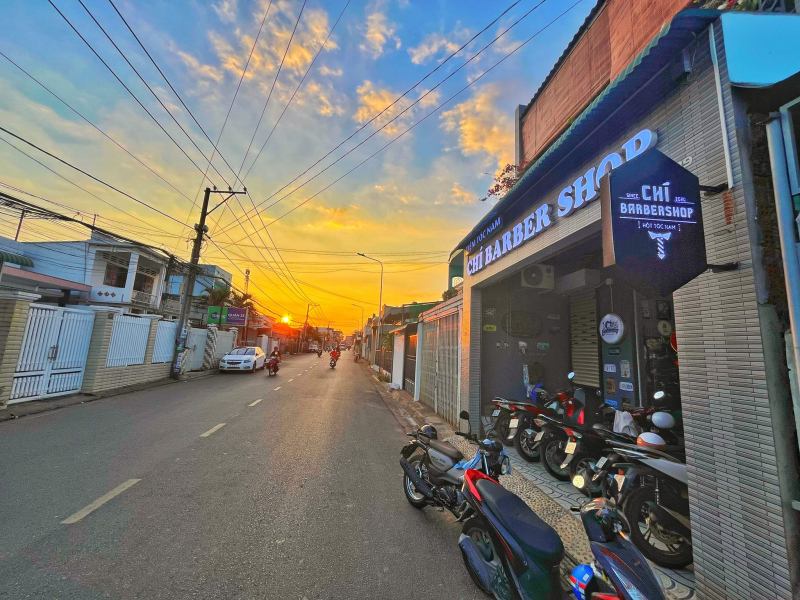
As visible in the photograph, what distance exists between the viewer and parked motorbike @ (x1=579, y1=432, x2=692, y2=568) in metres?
3.09

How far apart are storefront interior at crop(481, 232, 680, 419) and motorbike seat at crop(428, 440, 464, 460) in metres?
3.20

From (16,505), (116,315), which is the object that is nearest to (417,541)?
(16,505)

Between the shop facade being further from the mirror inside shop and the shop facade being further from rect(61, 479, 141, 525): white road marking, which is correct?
rect(61, 479, 141, 525): white road marking

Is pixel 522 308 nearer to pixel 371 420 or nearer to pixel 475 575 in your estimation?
pixel 371 420

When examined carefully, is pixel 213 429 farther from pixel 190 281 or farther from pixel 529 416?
pixel 190 281

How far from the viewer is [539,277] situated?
7.36m

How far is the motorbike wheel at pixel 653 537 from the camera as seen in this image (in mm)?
3088

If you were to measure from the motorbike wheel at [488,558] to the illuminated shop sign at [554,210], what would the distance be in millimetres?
3143

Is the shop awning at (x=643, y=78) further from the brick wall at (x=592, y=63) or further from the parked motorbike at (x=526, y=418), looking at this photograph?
the parked motorbike at (x=526, y=418)

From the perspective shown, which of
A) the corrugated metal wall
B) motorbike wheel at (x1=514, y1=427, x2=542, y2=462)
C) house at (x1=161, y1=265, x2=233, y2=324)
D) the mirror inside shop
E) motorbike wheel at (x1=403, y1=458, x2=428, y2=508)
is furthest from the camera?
house at (x1=161, y1=265, x2=233, y2=324)

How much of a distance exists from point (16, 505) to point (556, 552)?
5.09 metres

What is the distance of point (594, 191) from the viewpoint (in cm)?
396

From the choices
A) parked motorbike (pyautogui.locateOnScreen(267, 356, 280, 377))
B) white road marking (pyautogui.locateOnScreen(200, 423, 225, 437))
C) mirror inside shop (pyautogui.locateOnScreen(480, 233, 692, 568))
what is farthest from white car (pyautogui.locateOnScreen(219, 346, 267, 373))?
mirror inside shop (pyautogui.locateOnScreen(480, 233, 692, 568))

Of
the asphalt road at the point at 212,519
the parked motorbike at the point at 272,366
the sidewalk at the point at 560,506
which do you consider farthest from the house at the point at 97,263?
the sidewalk at the point at 560,506
